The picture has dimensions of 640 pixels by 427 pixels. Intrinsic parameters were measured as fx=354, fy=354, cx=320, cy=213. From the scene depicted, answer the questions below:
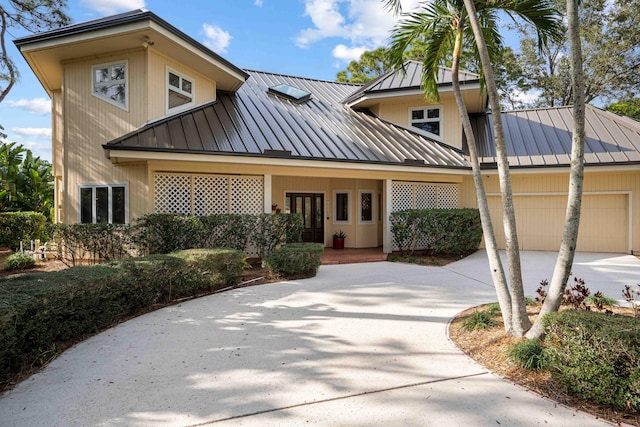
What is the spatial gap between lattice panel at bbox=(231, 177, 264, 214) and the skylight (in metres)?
5.25

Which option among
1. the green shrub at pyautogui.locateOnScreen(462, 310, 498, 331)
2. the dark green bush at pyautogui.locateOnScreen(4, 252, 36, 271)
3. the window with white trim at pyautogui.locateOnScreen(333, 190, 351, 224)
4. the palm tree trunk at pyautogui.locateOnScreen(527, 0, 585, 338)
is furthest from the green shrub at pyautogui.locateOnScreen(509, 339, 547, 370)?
the dark green bush at pyautogui.locateOnScreen(4, 252, 36, 271)

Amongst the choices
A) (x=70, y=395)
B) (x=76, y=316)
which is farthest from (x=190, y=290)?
(x=70, y=395)

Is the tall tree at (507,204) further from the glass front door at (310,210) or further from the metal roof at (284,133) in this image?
the glass front door at (310,210)

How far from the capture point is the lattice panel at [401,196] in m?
12.6

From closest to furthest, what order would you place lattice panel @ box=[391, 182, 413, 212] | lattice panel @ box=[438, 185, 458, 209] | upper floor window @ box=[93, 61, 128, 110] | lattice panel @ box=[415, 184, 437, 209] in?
upper floor window @ box=[93, 61, 128, 110] < lattice panel @ box=[391, 182, 413, 212] < lattice panel @ box=[415, 184, 437, 209] < lattice panel @ box=[438, 185, 458, 209]

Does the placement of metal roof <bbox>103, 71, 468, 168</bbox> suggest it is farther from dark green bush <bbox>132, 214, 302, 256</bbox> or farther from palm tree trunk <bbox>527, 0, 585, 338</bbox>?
palm tree trunk <bbox>527, 0, 585, 338</bbox>

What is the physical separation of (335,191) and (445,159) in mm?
4377

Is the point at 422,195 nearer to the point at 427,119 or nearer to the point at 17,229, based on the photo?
the point at 427,119

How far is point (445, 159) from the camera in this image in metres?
12.7

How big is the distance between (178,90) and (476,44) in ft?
29.2

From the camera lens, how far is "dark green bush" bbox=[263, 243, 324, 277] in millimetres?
8406

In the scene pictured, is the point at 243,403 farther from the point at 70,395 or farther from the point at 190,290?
the point at 190,290

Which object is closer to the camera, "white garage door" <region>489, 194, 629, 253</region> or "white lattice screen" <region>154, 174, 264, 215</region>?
"white lattice screen" <region>154, 174, 264, 215</region>

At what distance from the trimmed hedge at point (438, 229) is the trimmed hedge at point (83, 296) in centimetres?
644
